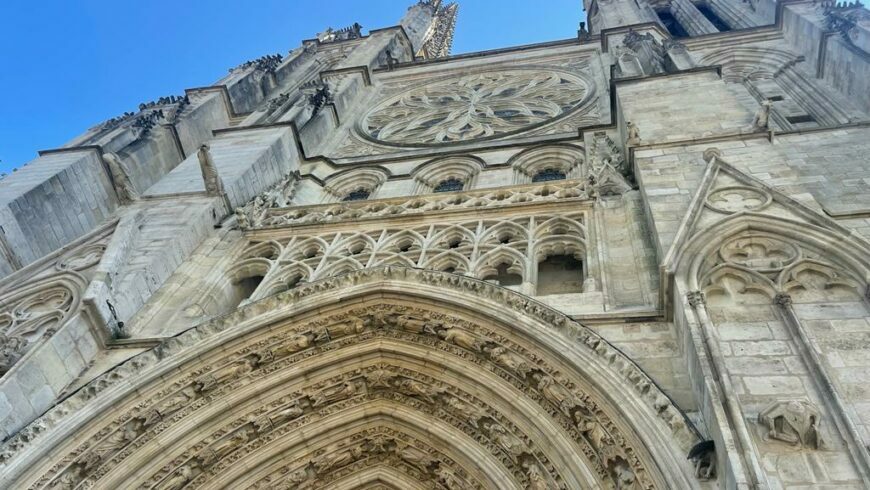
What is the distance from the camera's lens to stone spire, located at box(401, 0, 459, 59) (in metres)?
30.3

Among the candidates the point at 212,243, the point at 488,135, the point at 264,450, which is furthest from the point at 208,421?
the point at 488,135

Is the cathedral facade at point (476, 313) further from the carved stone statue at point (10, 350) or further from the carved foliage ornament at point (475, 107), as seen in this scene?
the carved foliage ornament at point (475, 107)

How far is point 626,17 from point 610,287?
13.1m

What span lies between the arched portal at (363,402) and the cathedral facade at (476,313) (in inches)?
0.9

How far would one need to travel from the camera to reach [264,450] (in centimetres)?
727

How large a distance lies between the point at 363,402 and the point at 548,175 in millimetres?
5916

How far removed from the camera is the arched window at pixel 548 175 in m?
11.9

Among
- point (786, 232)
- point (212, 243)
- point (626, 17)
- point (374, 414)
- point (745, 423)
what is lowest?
point (745, 423)

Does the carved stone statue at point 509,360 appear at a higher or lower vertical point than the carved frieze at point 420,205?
lower

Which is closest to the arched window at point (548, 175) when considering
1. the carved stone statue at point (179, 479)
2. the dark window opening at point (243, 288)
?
the dark window opening at point (243, 288)

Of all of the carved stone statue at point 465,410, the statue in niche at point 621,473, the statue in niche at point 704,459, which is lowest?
the statue in niche at point 704,459

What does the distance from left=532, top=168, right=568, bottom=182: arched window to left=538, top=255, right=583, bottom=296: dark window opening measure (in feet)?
12.1

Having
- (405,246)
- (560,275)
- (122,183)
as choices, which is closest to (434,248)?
(405,246)

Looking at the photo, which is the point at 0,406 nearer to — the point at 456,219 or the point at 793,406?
the point at 456,219
